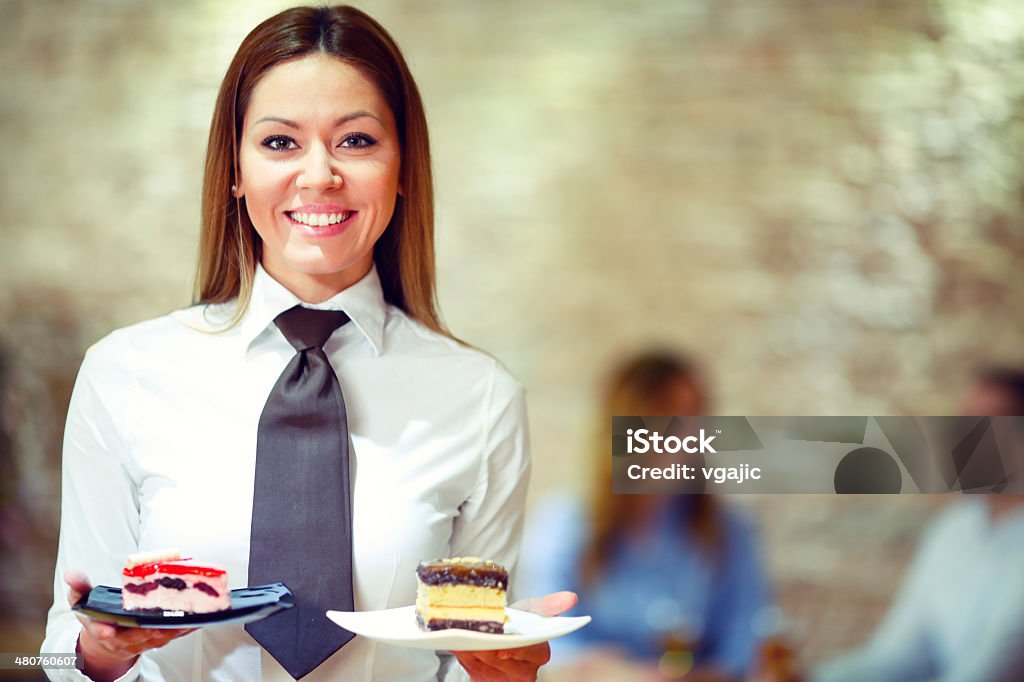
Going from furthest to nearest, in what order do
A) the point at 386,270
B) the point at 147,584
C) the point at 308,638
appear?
1. the point at 386,270
2. the point at 308,638
3. the point at 147,584

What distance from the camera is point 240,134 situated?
2275 mm

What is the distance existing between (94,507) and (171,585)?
11.1 inches

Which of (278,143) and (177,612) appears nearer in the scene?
A: (177,612)

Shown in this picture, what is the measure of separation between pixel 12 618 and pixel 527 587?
1.37 meters

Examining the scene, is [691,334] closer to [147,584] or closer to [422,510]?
[422,510]

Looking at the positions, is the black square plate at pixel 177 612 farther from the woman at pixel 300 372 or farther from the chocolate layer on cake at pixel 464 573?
the chocolate layer on cake at pixel 464 573

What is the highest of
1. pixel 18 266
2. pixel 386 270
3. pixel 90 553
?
pixel 18 266

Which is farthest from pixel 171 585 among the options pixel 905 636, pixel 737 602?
pixel 905 636

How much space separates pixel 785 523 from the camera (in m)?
3.24

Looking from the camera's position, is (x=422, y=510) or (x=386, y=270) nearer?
(x=422, y=510)

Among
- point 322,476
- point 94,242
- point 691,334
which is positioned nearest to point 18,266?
point 94,242

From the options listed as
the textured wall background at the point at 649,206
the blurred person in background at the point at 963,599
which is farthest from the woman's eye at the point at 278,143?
the blurred person in background at the point at 963,599

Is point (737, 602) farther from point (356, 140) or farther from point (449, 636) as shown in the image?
point (356, 140)

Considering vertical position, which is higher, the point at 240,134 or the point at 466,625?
the point at 240,134
